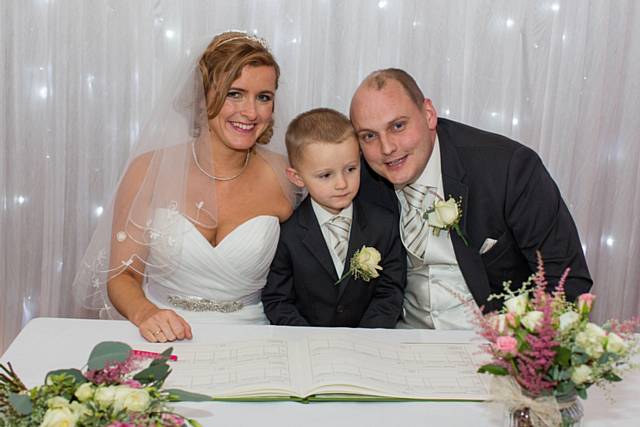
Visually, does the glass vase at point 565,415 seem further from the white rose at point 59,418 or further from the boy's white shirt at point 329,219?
the boy's white shirt at point 329,219

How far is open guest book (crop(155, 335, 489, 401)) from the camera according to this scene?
5.83ft

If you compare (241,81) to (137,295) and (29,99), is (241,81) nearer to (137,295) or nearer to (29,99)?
(137,295)

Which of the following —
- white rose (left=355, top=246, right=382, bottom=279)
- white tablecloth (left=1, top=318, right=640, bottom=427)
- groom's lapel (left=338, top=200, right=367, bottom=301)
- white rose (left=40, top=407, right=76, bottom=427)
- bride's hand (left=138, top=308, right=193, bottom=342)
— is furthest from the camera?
groom's lapel (left=338, top=200, right=367, bottom=301)

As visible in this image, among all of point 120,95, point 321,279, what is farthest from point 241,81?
point 120,95

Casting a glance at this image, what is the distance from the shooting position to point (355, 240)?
8.75 feet

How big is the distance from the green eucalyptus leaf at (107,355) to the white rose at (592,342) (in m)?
0.83

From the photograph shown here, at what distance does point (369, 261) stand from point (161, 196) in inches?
30.3

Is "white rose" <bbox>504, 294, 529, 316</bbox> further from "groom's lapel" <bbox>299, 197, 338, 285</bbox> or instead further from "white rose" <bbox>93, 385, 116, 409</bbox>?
"groom's lapel" <bbox>299, 197, 338, 285</bbox>

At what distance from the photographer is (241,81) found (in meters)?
2.76

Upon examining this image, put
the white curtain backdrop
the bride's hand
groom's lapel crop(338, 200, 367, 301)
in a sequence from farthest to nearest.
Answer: the white curtain backdrop, groom's lapel crop(338, 200, 367, 301), the bride's hand

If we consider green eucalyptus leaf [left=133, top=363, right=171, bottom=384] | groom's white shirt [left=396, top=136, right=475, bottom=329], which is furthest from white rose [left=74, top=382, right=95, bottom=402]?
groom's white shirt [left=396, top=136, right=475, bottom=329]

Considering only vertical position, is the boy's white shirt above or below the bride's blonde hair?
below

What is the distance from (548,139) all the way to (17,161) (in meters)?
2.52

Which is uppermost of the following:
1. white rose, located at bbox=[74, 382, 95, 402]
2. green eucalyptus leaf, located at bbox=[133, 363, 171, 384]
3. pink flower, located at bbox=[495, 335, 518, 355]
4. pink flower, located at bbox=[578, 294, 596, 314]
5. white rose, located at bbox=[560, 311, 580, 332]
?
pink flower, located at bbox=[578, 294, 596, 314]
